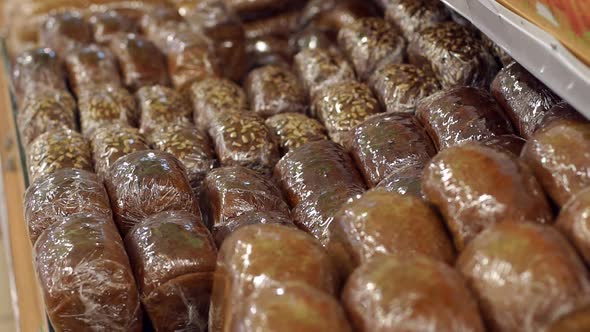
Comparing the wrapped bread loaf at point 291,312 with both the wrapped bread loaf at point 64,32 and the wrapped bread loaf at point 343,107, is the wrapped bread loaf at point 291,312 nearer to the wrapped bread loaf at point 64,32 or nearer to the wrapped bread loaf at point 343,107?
the wrapped bread loaf at point 343,107

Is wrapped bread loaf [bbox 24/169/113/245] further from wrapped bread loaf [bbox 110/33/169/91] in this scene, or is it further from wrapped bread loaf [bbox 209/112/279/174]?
wrapped bread loaf [bbox 110/33/169/91]

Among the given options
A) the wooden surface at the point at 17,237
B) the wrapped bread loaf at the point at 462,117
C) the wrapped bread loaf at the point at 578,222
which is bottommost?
the wooden surface at the point at 17,237

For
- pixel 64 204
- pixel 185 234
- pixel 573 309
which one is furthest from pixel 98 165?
pixel 573 309

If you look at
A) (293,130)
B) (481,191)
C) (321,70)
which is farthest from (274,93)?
(481,191)

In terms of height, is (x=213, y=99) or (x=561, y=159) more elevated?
(x=561, y=159)

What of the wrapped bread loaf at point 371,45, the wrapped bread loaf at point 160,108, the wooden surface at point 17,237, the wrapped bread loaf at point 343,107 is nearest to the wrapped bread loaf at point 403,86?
the wrapped bread loaf at point 343,107

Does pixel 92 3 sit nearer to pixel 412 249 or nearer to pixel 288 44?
pixel 288 44

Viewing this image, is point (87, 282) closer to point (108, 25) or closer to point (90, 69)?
point (90, 69)
